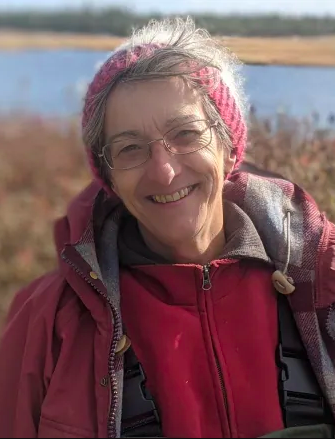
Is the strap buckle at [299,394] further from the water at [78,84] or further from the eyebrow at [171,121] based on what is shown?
the water at [78,84]

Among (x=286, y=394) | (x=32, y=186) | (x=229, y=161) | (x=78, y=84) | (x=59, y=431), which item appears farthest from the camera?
(x=32, y=186)

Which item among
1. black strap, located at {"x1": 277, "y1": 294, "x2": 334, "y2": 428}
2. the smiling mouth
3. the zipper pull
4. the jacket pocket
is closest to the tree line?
the smiling mouth

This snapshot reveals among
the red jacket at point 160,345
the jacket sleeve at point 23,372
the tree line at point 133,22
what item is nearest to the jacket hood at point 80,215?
the red jacket at point 160,345

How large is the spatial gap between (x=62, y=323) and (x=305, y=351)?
2.51 feet

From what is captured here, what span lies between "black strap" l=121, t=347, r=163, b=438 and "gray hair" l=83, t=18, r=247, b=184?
0.66 meters

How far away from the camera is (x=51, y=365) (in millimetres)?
1758

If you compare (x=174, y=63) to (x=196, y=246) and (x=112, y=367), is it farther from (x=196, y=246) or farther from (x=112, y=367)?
(x=112, y=367)

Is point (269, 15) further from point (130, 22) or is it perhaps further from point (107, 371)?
point (107, 371)

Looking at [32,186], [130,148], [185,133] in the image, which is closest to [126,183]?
[130,148]

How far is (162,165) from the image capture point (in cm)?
173

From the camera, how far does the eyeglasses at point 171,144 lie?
1.75 metres

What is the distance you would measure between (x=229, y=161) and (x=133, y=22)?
0.89m

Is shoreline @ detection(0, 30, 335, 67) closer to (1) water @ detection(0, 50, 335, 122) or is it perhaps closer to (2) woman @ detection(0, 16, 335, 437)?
(1) water @ detection(0, 50, 335, 122)

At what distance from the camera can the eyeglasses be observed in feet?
5.74
